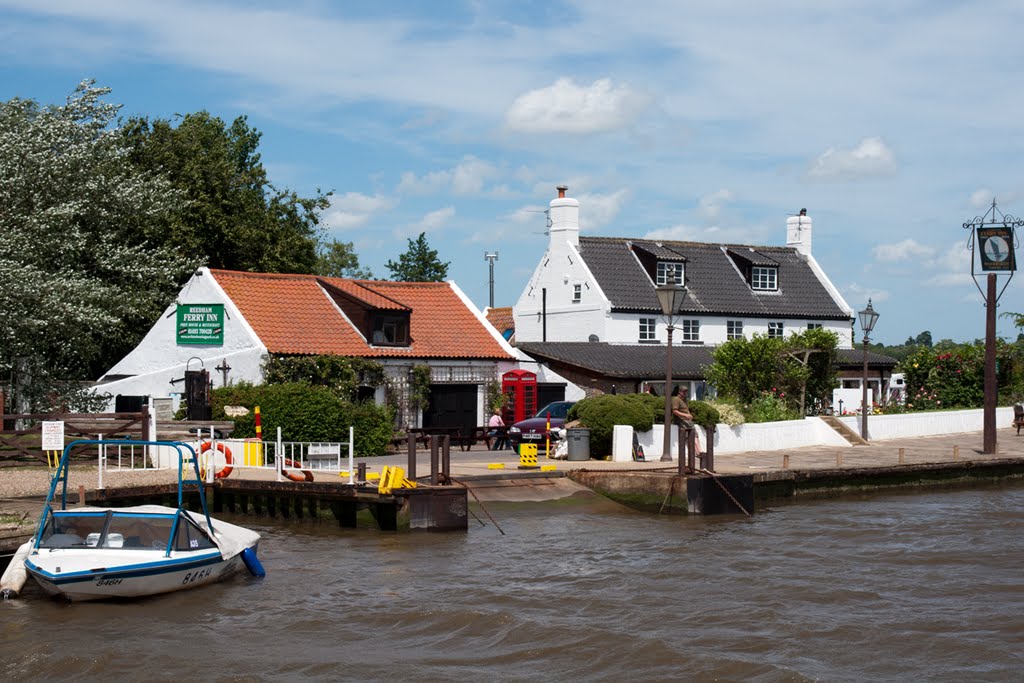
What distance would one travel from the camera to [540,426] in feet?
116

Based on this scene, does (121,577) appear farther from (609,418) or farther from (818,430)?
(818,430)

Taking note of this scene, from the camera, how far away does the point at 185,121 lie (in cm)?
5638

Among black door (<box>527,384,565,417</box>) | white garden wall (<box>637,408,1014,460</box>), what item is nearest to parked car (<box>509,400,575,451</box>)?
white garden wall (<box>637,408,1014,460</box>)

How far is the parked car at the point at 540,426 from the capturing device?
32.9m

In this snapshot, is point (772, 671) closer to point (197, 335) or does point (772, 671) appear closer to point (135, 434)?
point (135, 434)

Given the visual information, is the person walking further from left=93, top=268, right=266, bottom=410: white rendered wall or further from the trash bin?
left=93, top=268, right=266, bottom=410: white rendered wall

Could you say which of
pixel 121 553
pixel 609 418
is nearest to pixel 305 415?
pixel 609 418

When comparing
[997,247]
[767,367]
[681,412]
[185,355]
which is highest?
[997,247]

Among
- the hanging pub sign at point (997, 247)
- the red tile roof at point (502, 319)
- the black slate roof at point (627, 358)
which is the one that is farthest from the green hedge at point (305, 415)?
the red tile roof at point (502, 319)

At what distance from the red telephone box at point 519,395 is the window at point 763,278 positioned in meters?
20.0

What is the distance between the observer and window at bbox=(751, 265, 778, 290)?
189ft

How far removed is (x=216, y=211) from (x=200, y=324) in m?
10.1

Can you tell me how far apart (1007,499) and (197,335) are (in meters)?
24.1

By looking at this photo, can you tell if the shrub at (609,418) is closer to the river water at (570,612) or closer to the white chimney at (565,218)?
the river water at (570,612)
